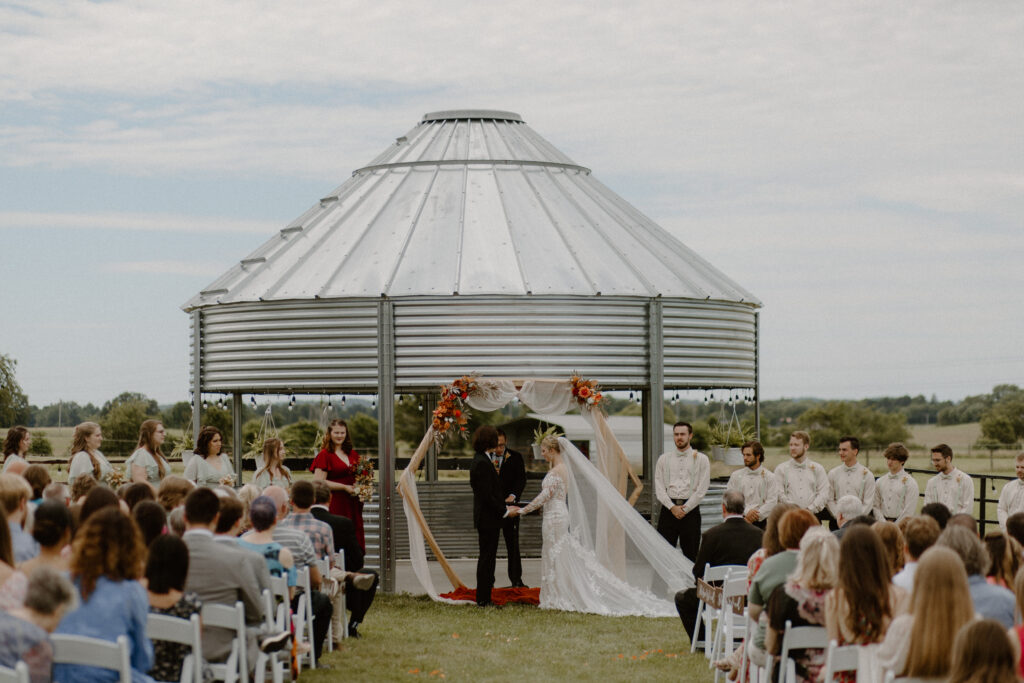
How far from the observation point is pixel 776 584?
27.5ft

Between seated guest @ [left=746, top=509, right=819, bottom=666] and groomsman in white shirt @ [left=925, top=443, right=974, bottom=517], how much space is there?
5.83m

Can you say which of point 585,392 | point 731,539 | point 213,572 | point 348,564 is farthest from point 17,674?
point 585,392

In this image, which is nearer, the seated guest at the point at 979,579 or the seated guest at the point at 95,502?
the seated guest at the point at 979,579

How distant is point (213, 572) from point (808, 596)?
3.67 metres

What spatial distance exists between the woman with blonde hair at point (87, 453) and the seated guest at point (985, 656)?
955cm

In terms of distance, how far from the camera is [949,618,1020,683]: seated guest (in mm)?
4918

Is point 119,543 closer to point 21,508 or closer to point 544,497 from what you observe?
point 21,508

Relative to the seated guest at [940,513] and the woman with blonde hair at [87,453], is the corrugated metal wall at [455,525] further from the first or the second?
the seated guest at [940,513]

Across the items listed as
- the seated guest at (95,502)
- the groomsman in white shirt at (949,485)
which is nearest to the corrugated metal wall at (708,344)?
the groomsman in white shirt at (949,485)

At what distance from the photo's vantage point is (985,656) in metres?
4.93

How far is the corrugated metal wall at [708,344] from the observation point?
1744cm

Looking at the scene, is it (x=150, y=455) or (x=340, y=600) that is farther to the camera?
(x=150, y=455)

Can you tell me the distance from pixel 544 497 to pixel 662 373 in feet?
10.6

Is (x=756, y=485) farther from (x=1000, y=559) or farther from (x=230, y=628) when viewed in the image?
(x=230, y=628)
